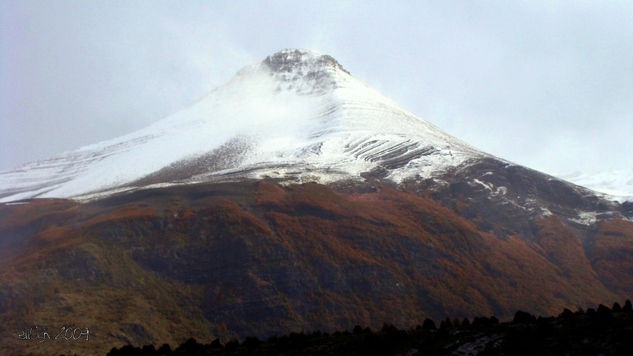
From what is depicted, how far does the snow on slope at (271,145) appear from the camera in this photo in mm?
85600

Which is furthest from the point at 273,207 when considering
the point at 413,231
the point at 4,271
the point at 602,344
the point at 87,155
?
the point at 87,155

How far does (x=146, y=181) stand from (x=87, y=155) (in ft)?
125

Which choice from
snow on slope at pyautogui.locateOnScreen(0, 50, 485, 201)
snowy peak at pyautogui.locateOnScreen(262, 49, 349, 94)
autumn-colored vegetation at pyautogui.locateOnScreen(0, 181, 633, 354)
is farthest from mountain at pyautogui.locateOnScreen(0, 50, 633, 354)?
snowy peak at pyautogui.locateOnScreen(262, 49, 349, 94)

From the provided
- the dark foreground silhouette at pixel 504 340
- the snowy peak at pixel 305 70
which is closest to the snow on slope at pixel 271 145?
the snowy peak at pixel 305 70

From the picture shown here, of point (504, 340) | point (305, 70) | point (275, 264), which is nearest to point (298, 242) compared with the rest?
point (275, 264)

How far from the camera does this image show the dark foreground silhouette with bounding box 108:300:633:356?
13.1 m

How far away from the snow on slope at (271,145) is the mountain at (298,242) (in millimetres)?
673

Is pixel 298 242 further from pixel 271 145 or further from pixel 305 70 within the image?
pixel 305 70

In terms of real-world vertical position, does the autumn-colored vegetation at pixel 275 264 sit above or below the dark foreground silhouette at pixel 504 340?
below

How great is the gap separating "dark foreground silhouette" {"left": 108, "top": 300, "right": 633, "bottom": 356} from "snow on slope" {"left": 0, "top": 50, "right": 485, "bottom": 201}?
5517cm

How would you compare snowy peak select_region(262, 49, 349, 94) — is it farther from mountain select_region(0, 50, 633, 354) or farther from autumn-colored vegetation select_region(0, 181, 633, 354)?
autumn-colored vegetation select_region(0, 181, 633, 354)

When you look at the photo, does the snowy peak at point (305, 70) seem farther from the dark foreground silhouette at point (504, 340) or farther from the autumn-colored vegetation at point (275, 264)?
the dark foreground silhouette at point (504, 340)

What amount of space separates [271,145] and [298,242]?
46.0m

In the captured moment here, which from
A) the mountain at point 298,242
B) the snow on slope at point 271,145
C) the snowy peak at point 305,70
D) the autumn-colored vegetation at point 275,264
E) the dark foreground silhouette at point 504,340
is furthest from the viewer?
the snowy peak at point 305,70
